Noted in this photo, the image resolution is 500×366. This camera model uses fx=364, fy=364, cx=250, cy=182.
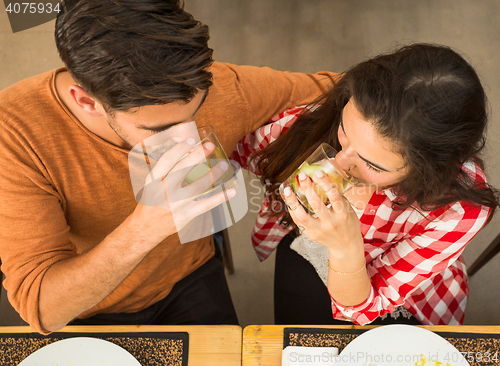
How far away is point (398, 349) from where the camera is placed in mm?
978

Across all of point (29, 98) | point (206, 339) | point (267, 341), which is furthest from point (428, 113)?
point (29, 98)

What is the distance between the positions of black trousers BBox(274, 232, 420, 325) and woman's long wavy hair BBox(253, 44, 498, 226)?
513mm

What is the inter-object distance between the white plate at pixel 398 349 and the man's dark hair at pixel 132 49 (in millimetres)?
796

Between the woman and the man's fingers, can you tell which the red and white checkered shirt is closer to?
the woman

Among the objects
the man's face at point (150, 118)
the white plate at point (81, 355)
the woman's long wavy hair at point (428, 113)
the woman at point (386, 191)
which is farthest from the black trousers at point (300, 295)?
the man's face at point (150, 118)

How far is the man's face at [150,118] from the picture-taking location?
0.90 m

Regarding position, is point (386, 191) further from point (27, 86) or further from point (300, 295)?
point (27, 86)

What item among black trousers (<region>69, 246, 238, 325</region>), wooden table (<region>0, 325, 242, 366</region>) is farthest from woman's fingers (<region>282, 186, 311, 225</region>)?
black trousers (<region>69, 246, 238, 325</region>)

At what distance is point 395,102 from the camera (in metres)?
0.89

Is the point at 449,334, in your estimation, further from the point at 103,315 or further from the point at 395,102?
the point at 103,315

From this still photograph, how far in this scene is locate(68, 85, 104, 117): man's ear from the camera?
2.98 ft

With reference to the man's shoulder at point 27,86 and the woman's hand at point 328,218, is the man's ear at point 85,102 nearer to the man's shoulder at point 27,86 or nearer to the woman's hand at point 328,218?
the man's shoulder at point 27,86

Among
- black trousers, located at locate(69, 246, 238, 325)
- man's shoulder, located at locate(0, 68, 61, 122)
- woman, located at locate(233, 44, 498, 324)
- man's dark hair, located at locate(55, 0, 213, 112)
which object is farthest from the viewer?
black trousers, located at locate(69, 246, 238, 325)

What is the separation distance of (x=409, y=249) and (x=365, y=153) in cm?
40
